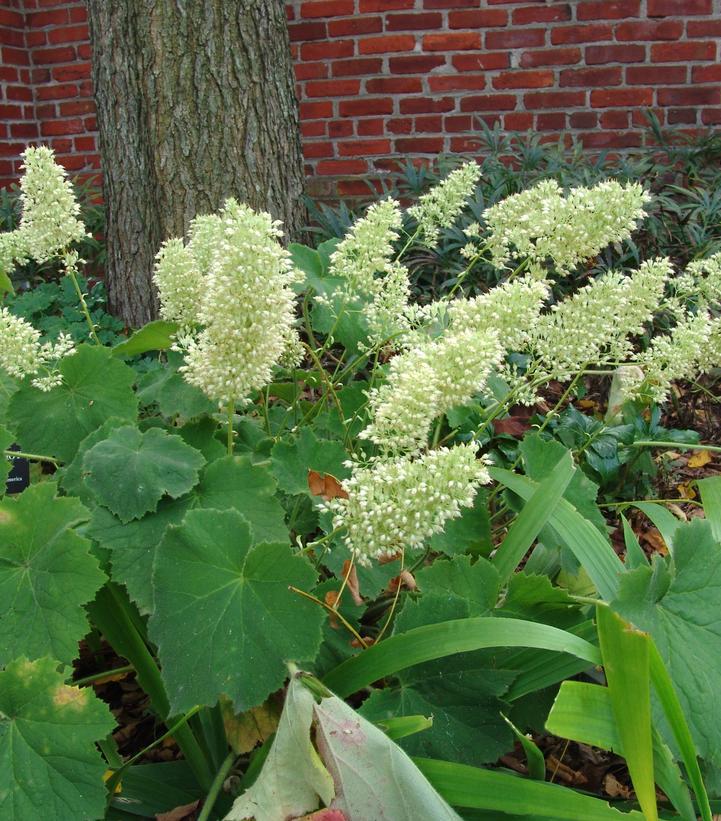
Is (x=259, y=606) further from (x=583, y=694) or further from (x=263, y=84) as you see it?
(x=263, y=84)

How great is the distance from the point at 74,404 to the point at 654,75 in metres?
4.17

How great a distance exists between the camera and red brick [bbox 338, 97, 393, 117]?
4.86 m

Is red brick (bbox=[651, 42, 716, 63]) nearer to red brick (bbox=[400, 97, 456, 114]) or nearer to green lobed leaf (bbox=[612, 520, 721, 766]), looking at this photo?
red brick (bbox=[400, 97, 456, 114])

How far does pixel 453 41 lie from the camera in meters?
4.71

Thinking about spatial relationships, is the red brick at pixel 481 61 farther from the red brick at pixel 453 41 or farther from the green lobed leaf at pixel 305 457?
the green lobed leaf at pixel 305 457

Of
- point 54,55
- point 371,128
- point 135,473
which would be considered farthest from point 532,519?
point 54,55

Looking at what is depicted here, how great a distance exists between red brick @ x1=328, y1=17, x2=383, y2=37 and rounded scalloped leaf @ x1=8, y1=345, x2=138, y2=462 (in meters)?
3.84

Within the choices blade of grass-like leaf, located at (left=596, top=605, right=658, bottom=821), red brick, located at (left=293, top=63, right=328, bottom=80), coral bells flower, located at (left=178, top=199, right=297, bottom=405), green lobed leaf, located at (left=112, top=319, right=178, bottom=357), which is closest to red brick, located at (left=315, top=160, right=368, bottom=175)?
red brick, located at (left=293, top=63, right=328, bottom=80)

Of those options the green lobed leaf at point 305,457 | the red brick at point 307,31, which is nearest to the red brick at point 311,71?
the red brick at point 307,31

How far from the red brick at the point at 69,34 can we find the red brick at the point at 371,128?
1.97 meters

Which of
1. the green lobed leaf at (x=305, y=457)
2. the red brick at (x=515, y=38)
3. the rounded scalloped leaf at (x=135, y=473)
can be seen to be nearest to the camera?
the rounded scalloped leaf at (x=135, y=473)

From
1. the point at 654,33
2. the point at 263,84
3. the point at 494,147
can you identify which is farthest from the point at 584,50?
the point at 263,84

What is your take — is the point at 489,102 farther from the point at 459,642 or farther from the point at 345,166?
the point at 459,642

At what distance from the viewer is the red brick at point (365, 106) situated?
4859 millimetres
